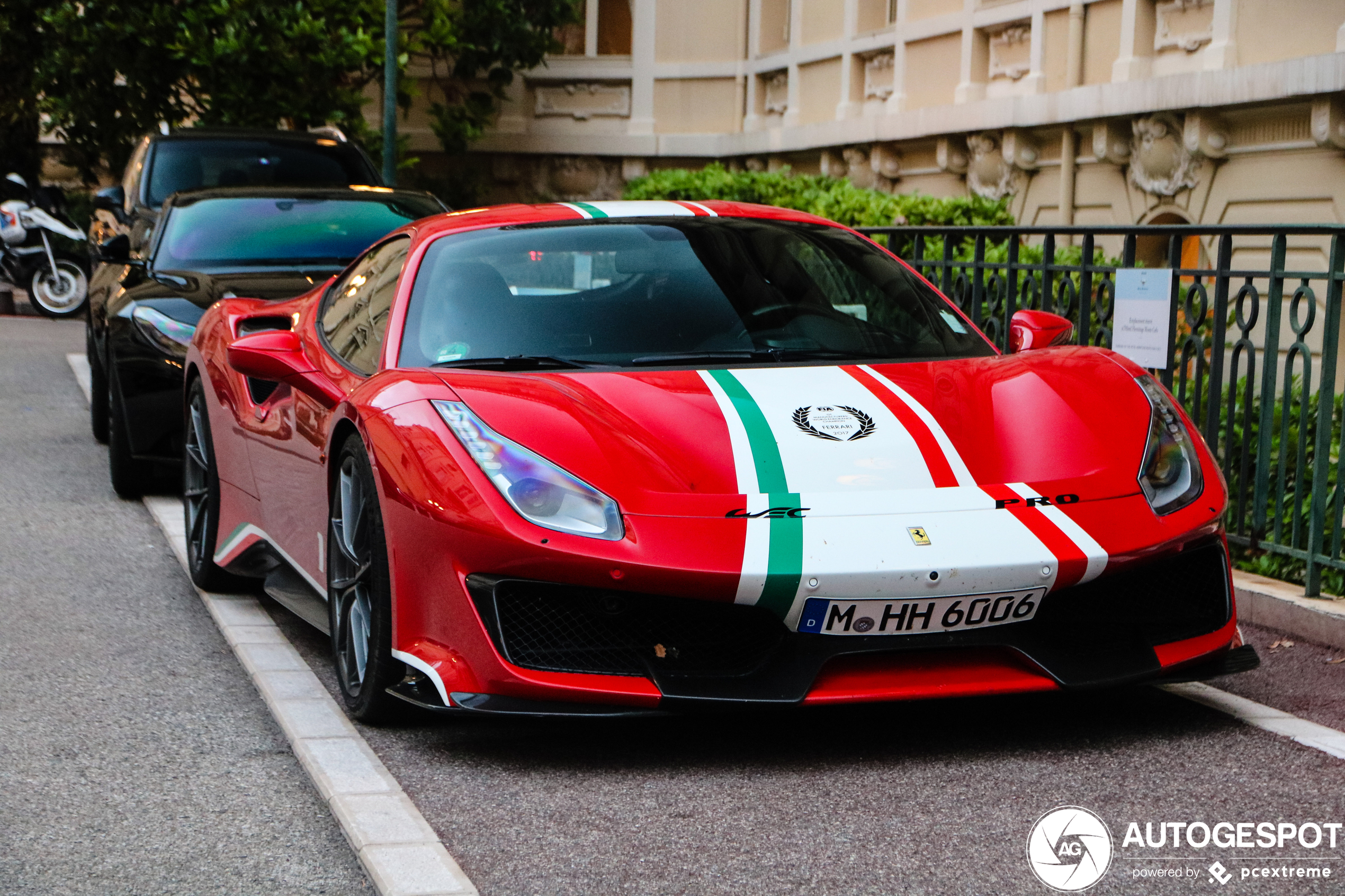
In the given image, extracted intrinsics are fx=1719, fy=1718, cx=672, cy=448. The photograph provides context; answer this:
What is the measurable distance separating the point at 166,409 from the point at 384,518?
4138 mm

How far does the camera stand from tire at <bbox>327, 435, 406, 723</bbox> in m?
4.21

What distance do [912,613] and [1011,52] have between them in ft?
40.3

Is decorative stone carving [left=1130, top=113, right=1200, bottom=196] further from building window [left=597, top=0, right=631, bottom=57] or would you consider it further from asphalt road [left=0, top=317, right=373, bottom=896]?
building window [left=597, top=0, right=631, bottom=57]

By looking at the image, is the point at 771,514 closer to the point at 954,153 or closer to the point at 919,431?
the point at 919,431

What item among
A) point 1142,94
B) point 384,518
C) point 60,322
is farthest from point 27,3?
point 384,518

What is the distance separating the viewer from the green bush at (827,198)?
12.9 meters

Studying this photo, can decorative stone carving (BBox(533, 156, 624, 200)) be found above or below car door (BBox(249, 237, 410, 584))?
above

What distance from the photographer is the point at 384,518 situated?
4176 mm

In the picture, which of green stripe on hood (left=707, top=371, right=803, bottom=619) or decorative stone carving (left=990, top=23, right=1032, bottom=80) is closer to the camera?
green stripe on hood (left=707, top=371, right=803, bottom=619)

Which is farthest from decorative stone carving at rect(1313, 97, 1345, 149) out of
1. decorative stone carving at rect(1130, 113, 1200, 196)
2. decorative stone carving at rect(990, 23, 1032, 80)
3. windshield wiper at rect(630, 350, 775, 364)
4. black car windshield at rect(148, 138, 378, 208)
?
windshield wiper at rect(630, 350, 775, 364)

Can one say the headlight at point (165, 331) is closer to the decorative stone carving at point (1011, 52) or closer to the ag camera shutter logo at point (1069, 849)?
the ag camera shutter logo at point (1069, 849)

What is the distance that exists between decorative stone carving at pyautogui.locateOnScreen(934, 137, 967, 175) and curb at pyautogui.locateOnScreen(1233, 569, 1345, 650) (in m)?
10.8

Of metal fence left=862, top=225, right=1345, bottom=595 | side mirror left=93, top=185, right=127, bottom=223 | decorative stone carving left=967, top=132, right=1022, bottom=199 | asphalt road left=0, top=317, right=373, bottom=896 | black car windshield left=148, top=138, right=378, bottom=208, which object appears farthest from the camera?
decorative stone carving left=967, top=132, right=1022, bottom=199

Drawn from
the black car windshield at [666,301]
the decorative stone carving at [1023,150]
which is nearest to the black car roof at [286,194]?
the black car windshield at [666,301]
